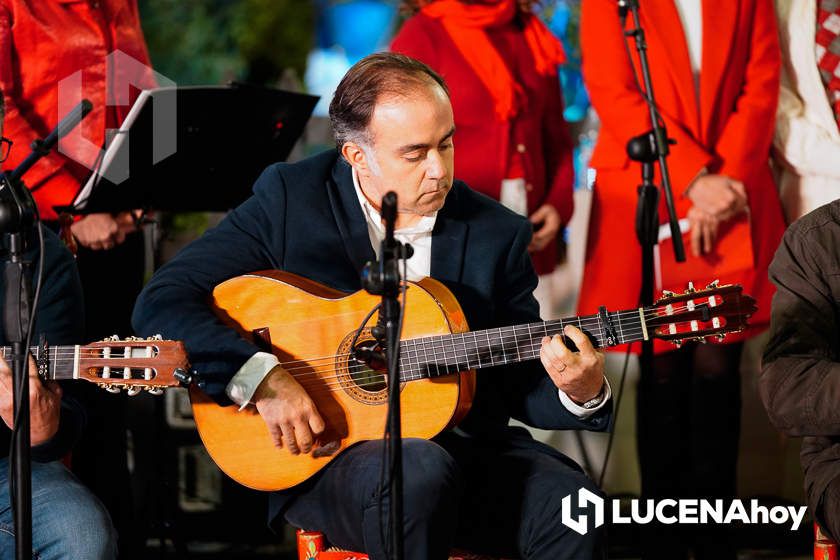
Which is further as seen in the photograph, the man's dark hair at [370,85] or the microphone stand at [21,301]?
the man's dark hair at [370,85]

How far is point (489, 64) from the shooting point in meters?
3.80

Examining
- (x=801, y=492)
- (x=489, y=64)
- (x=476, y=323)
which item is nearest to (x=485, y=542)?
(x=476, y=323)

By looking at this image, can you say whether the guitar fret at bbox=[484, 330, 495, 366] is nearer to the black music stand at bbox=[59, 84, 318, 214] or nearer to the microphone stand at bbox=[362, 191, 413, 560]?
the microphone stand at bbox=[362, 191, 413, 560]

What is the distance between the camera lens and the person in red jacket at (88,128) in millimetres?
3436

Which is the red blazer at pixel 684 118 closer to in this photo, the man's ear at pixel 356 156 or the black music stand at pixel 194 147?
the black music stand at pixel 194 147

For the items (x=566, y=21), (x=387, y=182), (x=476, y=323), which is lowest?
(x=476, y=323)

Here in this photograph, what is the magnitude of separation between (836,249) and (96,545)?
73.2 inches

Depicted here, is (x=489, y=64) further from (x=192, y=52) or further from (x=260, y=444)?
(x=192, y=52)

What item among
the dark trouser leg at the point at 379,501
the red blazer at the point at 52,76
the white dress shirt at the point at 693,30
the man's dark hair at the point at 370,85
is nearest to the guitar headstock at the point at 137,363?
the dark trouser leg at the point at 379,501

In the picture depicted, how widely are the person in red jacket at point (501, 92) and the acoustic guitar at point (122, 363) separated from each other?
65.5 inches

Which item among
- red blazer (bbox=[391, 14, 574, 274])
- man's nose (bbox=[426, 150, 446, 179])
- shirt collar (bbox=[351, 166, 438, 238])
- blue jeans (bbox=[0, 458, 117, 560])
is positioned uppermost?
red blazer (bbox=[391, 14, 574, 274])

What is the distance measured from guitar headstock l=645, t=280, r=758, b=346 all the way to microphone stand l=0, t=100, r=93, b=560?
131 centimetres

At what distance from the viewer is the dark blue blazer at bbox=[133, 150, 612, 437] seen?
2.73 meters

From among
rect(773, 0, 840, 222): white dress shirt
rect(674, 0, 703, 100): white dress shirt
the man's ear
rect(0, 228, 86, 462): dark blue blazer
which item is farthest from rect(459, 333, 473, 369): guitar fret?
rect(773, 0, 840, 222): white dress shirt
